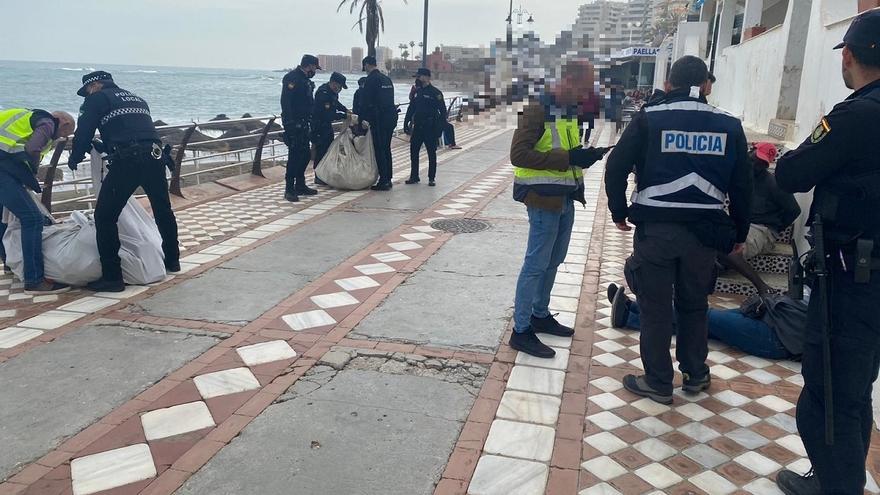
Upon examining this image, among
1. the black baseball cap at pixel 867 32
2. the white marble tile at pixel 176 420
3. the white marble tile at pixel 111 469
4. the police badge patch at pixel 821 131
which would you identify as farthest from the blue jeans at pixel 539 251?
the white marble tile at pixel 111 469

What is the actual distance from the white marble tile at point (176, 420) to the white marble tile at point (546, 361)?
1859 millimetres

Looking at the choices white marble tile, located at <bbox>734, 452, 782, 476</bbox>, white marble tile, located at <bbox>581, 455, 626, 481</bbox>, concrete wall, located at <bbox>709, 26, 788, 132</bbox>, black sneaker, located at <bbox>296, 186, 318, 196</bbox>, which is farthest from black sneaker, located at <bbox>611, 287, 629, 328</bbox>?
black sneaker, located at <bbox>296, 186, 318, 196</bbox>

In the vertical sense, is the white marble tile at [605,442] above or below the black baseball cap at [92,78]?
below

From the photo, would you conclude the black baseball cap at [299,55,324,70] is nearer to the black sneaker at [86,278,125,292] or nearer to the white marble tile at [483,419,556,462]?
the black sneaker at [86,278,125,292]

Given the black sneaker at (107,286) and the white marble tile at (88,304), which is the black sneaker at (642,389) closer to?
the white marble tile at (88,304)

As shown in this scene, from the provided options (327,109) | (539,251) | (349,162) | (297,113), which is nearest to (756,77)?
(349,162)

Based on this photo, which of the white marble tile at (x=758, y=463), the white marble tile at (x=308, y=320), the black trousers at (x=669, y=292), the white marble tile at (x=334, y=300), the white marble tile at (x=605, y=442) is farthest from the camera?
the white marble tile at (x=334, y=300)

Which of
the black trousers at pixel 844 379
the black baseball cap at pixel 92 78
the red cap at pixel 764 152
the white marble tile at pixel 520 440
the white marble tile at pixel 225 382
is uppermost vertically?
the black baseball cap at pixel 92 78

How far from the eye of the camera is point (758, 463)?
117 inches

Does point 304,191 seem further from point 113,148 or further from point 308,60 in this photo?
point 113,148

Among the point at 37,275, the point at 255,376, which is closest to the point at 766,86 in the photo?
the point at 255,376

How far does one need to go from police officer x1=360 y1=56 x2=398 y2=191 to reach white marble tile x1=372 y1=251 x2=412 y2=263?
379cm

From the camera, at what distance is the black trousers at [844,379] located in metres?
2.44

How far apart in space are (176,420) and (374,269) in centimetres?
281
